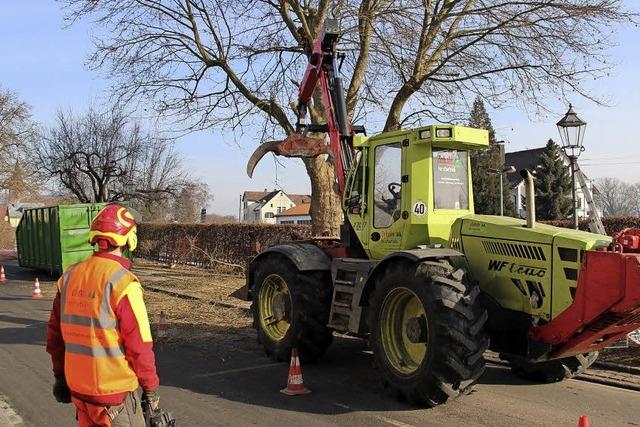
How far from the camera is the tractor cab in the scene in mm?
6688

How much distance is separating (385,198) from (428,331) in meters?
1.99

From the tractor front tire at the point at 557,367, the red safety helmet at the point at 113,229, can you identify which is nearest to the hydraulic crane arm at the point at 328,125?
the tractor front tire at the point at 557,367

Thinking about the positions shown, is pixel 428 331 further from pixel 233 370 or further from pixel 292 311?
pixel 233 370

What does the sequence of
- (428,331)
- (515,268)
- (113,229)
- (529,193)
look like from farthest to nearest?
(515,268) < (529,193) < (428,331) < (113,229)

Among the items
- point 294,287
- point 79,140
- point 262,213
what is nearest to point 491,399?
point 294,287

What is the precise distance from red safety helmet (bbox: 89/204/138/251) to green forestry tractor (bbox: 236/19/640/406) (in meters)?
3.18

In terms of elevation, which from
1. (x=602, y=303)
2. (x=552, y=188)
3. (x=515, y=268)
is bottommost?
(x=602, y=303)

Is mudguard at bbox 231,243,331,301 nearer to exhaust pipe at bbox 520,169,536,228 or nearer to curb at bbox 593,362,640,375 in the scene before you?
exhaust pipe at bbox 520,169,536,228

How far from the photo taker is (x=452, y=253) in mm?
6129

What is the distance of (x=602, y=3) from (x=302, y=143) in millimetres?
9093

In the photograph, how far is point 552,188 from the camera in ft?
142

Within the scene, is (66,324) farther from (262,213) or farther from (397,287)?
(262,213)

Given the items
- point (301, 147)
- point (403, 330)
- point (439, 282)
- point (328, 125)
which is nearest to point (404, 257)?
point (439, 282)

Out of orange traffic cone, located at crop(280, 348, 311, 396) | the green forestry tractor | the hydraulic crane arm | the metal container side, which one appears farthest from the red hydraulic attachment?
the metal container side
